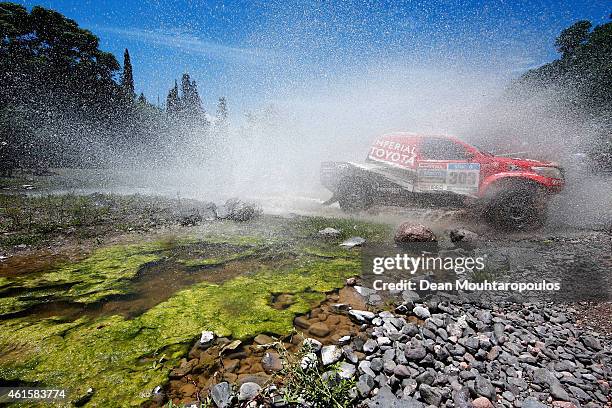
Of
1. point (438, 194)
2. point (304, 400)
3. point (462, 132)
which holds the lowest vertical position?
point (304, 400)

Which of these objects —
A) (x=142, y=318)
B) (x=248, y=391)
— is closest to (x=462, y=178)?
(x=248, y=391)

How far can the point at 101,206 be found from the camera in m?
9.38

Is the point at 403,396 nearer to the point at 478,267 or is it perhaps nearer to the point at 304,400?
the point at 304,400

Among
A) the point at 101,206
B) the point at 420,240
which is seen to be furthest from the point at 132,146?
the point at 420,240

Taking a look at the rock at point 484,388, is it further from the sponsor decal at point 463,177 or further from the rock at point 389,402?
the sponsor decal at point 463,177

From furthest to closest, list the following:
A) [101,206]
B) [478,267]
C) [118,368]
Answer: [101,206] → [478,267] → [118,368]

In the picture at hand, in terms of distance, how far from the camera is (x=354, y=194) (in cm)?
951

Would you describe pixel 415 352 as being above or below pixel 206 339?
above

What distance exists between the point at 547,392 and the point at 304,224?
598cm

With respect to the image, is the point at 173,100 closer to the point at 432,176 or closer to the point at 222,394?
the point at 432,176

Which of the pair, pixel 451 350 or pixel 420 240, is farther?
pixel 420 240

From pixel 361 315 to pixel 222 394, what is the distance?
1.75 m

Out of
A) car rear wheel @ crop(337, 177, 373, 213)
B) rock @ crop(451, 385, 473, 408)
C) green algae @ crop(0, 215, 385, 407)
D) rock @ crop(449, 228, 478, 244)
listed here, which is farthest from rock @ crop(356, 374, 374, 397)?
car rear wheel @ crop(337, 177, 373, 213)

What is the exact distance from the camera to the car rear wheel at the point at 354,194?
30.5 ft
